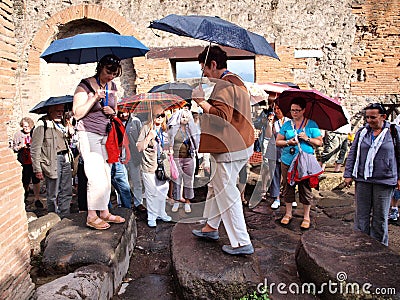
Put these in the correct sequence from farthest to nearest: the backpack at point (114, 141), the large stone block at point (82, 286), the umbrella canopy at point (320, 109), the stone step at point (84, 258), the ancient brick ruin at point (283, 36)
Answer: the ancient brick ruin at point (283, 36)
the umbrella canopy at point (320, 109)
the backpack at point (114, 141)
the stone step at point (84, 258)
the large stone block at point (82, 286)

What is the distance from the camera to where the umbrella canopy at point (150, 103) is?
5790 millimetres

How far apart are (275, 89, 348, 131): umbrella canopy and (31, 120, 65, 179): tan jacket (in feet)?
11.6

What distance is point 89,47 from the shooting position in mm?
3707

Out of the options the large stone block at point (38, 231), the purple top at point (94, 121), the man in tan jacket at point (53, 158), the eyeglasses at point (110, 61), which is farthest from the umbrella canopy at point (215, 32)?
the large stone block at point (38, 231)

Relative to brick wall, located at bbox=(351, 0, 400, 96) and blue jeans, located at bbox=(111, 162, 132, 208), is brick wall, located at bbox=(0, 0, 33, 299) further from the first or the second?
brick wall, located at bbox=(351, 0, 400, 96)

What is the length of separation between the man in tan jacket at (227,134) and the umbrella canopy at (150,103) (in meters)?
2.50

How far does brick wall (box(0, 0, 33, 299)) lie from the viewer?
2.80 m

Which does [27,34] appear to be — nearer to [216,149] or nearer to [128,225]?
[128,225]

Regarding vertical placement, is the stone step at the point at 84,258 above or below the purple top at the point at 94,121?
below

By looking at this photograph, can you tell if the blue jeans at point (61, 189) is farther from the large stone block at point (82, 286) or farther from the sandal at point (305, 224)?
the sandal at point (305, 224)

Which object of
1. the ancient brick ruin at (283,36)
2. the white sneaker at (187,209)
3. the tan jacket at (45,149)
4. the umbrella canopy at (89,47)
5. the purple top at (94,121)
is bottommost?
the white sneaker at (187,209)

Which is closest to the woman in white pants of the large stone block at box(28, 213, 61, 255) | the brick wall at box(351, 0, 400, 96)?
the large stone block at box(28, 213, 61, 255)

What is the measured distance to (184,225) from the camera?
13.5 feet

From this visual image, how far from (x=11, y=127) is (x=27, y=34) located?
2.79 m
